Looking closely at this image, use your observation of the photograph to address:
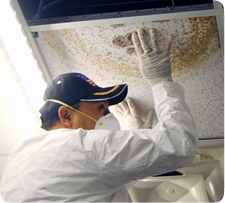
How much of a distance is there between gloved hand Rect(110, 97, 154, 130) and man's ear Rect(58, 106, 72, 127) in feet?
1.61

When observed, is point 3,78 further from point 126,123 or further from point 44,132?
point 126,123

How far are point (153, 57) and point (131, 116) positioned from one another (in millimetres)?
494

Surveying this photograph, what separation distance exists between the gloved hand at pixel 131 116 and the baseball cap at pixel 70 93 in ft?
1.20

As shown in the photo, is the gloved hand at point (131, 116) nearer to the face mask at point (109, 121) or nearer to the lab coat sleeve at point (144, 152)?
the face mask at point (109, 121)

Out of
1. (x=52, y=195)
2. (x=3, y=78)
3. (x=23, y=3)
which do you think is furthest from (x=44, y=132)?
(x=23, y=3)

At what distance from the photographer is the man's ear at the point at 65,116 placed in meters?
1.37

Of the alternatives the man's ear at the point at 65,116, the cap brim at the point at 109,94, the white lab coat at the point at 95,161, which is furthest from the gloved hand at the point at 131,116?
the white lab coat at the point at 95,161

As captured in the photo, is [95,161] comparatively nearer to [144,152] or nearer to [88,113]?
[144,152]

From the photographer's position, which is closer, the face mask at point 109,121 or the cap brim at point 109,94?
the cap brim at point 109,94

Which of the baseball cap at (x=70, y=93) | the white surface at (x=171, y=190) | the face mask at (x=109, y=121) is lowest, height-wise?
the white surface at (x=171, y=190)

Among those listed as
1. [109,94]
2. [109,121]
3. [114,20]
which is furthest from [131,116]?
[114,20]

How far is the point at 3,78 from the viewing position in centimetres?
151

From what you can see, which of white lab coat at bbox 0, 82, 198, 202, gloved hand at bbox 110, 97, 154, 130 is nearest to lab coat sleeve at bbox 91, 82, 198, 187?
white lab coat at bbox 0, 82, 198, 202

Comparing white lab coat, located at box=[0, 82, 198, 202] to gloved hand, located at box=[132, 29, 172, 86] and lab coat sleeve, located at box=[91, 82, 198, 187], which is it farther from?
gloved hand, located at box=[132, 29, 172, 86]
